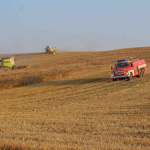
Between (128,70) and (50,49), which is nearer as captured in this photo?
(128,70)

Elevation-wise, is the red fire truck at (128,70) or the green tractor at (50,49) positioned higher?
the green tractor at (50,49)

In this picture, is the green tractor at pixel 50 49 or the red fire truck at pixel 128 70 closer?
the red fire truck at pixel 128 70

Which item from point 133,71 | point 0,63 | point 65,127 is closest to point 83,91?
point 133,71

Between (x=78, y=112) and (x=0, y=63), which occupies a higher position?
(x=0, y=63)

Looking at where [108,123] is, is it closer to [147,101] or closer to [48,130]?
[48,130]

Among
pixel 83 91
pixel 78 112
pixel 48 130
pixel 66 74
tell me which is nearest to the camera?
pixel 48 130

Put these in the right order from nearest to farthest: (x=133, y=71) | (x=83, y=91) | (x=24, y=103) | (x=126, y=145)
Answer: (x=126, y=145) < (x=24, y=103) < (x=83, y=91) < (x=133, y=71)

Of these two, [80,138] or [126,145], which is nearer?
[126,145]

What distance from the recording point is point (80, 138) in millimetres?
8039

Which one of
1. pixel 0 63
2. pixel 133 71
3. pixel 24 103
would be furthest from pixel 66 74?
pixel 0 63

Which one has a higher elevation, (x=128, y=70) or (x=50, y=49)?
(x=50, y=49)

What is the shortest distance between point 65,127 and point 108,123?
4.99 ft

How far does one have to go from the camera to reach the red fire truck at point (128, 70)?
79.5 feet

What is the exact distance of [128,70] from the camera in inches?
961
